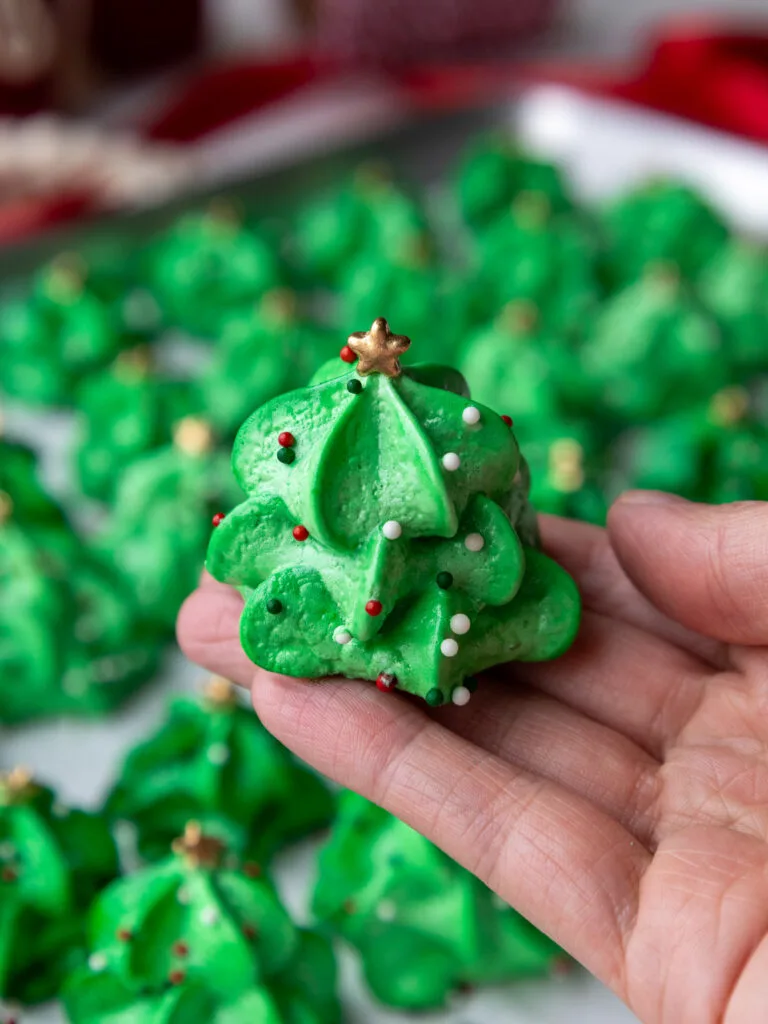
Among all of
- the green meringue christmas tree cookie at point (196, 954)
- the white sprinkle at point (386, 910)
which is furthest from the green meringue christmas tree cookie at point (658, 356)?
the green meringue christmas tree cookie at point (196, 954)

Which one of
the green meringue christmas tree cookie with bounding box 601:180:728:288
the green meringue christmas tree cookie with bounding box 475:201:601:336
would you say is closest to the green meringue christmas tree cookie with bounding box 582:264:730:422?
the green meringue christmas tree cookie with bounding box 475:201:601:336

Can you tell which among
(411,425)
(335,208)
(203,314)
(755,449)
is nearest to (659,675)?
(411,425)

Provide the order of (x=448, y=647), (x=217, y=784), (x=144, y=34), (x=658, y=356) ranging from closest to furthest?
1. (x=448, y=647)
2. (x=217, y=784)
3. (x=658, y=356)
4. (x=144, y=34)

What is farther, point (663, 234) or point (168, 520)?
point (663, 234)

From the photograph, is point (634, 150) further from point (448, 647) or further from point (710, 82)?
point (448, 647)

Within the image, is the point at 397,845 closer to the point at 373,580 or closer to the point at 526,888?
the point at 526,888

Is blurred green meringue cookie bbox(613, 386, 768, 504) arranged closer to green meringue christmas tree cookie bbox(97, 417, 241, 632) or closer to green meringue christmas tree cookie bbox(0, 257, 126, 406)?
green meringue christmas tree cookie bbox(97, 417, 241, 632)

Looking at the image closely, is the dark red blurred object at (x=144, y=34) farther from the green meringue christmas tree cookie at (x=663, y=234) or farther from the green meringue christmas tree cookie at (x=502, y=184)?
the green meringue christmas tree cookie at (x=663, y=234)

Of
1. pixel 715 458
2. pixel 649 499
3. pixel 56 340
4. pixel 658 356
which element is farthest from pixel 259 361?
pixel 649 499
